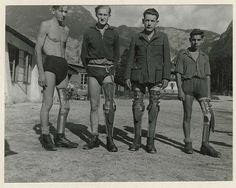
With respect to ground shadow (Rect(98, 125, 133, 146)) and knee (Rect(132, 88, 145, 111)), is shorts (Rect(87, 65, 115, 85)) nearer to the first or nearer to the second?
knee (Rect(132, 88, 145, 111))

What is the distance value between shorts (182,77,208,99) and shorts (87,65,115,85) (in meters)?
0.96

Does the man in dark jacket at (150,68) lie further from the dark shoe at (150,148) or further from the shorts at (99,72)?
the shorts at (99,72)

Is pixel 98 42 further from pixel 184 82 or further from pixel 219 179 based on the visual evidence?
pixel 219 179

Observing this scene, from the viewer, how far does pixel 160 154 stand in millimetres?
3865

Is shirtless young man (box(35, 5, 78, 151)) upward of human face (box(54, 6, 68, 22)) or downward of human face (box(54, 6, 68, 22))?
downward

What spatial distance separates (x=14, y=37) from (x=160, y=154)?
28.4 ft

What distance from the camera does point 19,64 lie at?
11383 millimetres

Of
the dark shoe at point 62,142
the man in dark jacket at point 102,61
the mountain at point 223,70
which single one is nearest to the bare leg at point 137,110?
the man in dark jacket at point 102,61

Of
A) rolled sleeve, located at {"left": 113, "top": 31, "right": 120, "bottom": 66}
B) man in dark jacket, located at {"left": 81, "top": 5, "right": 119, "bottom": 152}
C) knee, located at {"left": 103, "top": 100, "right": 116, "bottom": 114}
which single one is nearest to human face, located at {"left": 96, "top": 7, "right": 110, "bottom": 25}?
man in dark jacket, located at {"left": 81, "top": 5, "right": 119, "bottom": 152}

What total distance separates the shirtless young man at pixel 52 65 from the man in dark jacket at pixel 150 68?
844 mm

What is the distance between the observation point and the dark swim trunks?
3947mm

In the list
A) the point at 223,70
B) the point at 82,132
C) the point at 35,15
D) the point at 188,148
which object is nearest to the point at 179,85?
the point at 188,148

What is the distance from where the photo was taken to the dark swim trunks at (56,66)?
3.95 meters

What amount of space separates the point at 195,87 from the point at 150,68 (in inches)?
24.7
